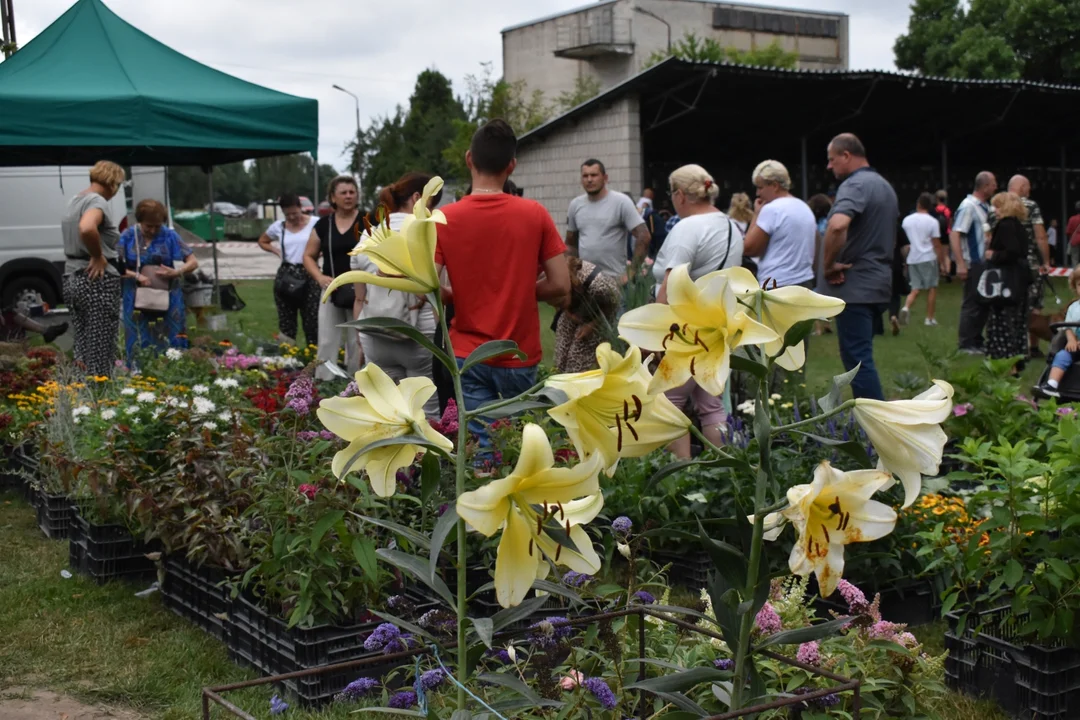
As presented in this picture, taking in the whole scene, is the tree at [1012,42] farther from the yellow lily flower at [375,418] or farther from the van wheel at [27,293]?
the yellow lily flower at [375,418]

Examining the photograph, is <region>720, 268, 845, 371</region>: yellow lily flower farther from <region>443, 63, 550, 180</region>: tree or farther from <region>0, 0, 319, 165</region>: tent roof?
<region>443, 63, 550, 180</region>: tree

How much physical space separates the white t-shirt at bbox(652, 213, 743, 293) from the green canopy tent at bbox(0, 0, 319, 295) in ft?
13.8

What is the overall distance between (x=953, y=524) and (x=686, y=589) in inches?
43.4

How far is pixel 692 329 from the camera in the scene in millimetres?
1532

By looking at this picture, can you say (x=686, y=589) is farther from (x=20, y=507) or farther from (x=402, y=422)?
(x=20, y=507)

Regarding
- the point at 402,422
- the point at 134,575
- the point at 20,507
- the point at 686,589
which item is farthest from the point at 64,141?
the point at 402,422

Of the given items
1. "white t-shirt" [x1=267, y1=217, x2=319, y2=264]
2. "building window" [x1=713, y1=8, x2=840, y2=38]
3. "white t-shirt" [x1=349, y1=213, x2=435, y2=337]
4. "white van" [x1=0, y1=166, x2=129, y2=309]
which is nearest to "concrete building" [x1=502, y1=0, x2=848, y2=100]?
"building window" [x1=713, y1=8, x2=840, y2=38]

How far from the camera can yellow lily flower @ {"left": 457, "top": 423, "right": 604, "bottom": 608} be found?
142cm

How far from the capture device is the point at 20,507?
6465 mm

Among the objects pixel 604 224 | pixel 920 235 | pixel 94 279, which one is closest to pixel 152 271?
pixel 94 279

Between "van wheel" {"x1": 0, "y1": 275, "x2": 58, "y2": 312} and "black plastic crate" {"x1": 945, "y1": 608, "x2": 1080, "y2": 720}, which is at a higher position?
"van wheel" {"x1": 0, "y1": 275, "x2": 58, "y2": 312}

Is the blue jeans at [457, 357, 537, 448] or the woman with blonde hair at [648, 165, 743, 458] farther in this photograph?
the woman with blonde hair at [648, 165, 743, 458]

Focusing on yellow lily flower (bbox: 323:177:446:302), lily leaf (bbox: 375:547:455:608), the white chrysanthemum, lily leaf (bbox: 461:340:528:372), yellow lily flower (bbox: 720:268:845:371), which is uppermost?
yellow lily flower (bbox: 323:177:446:302)

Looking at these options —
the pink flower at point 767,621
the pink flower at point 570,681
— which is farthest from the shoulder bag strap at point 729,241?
the pink flower at point 570,681
